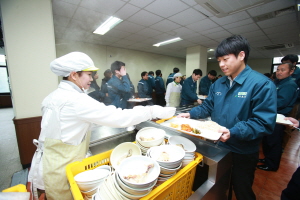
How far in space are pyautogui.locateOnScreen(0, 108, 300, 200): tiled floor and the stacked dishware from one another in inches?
81.9

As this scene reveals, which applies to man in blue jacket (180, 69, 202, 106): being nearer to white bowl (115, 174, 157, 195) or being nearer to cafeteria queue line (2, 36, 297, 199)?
cafeteria queue line (2, 36, 297, 199)

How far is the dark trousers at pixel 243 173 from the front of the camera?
3.68 feet

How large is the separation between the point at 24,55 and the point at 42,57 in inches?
9.6

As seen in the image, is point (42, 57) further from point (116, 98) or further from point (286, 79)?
point (286, 79)

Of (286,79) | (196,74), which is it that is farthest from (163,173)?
(196,74)

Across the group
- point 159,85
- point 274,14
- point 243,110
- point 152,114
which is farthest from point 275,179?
point 159,85

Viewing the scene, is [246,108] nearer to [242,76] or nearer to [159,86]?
[242,76]

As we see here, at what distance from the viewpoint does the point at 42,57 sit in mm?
2350

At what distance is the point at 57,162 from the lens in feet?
3.21

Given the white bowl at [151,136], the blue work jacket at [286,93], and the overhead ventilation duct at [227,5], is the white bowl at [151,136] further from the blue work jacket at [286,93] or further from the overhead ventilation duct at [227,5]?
the overhead ventilation duct at [227,5]

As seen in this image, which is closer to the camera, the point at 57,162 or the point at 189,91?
the point at 57,162

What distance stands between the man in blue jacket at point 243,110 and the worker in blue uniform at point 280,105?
1.52 meters

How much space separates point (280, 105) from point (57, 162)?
301 centimetres

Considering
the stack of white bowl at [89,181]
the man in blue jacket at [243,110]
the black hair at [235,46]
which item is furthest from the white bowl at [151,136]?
the black hair at [235,46]
